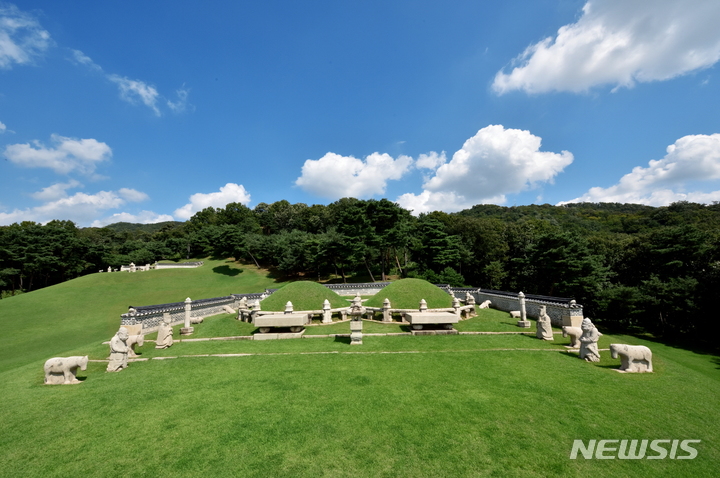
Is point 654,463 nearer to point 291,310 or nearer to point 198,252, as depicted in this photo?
point 291,310

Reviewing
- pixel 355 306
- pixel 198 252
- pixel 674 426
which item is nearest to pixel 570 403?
pixel 674 426

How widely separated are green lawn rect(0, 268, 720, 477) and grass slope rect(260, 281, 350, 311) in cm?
727

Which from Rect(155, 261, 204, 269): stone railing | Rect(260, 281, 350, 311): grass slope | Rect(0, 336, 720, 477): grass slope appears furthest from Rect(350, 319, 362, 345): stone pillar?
Rect(155, 261, 204, 269): stone railing

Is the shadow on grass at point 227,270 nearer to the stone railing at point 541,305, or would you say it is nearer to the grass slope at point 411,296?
the grass slope at point 411,296

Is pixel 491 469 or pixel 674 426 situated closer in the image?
pixel 491 469

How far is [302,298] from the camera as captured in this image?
19.6m

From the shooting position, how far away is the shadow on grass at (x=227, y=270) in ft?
160

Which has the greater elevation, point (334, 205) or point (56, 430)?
point (334, 205)

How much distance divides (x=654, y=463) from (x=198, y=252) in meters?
74.7

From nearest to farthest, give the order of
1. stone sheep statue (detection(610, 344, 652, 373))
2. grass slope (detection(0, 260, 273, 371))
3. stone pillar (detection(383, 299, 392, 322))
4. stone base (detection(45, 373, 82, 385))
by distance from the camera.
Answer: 1. stone base (detection(45, 373, 82, 385))
2. stone sheep statue (detection(610, 344, 652, 373))
3. stone pillar (detection(383, 299, 392, 322))
4. grass slope (detection(0, 260, 273, 371))

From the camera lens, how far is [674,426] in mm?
6195

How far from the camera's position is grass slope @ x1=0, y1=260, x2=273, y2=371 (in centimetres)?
2078

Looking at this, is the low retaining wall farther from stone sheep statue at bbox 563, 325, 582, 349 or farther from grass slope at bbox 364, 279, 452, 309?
stone sheep statue at bbox 563, 325, 582, 349

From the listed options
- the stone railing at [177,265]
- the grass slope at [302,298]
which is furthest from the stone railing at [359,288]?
the stone railing at [177,265]
